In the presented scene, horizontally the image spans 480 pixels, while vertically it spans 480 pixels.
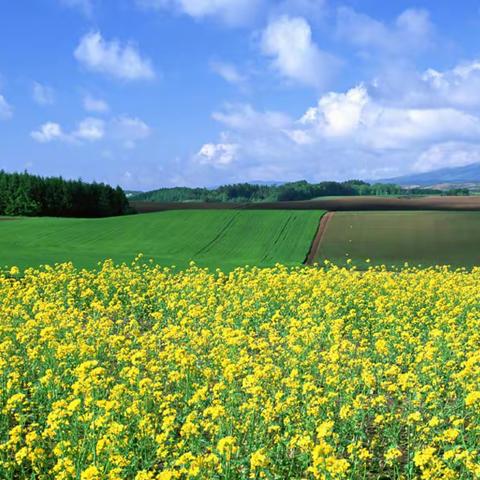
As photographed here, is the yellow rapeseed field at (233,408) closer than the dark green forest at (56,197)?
Yes

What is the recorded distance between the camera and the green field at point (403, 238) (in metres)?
43.2

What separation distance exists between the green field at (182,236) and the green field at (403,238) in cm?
261

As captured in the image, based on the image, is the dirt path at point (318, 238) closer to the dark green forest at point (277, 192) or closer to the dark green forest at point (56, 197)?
the dark green forest at point (56, 197)

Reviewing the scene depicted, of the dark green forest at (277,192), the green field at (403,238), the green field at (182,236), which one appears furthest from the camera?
the dark green forest at (277,192)

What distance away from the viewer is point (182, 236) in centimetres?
5394

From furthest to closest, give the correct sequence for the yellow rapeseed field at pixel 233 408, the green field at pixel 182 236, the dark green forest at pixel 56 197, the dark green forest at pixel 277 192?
the dark green forest at pixel 277 192 < the dark green forest at pixel 56 197 < the green field at pixel 182 236 < the yellow rapeseed field at pixel 233 408

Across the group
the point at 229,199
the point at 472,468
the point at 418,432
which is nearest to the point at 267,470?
the point at 472,468

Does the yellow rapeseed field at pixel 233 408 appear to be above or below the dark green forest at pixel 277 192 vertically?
below

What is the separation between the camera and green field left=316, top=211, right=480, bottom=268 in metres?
43.2

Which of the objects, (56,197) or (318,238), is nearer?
(318,238)

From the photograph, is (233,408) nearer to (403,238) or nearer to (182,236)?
(403,238)

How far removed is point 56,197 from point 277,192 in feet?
221

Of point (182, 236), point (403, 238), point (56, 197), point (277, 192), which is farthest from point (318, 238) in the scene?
point (277, 192)

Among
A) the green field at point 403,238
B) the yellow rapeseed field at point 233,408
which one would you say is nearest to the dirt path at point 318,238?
the green field at point 403,238
